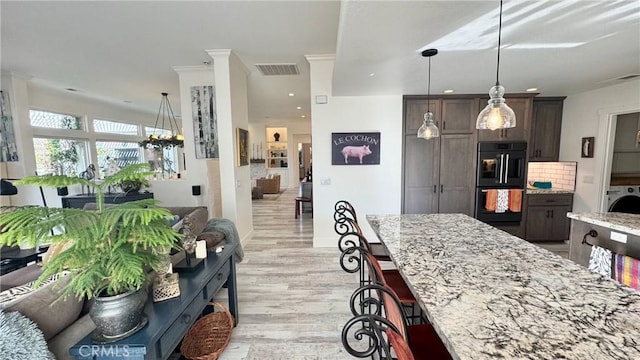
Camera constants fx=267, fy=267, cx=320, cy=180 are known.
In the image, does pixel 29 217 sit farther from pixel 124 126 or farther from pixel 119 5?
pixel 124 126

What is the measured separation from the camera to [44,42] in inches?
138

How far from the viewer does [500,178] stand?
13.9ft

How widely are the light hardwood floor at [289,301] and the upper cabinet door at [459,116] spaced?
2.67 metres

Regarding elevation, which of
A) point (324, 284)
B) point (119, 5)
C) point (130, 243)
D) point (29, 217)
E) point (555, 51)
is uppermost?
point (119, 5)

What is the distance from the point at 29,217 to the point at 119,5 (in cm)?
258

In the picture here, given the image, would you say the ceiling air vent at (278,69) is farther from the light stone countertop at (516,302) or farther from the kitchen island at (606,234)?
the kitchen island at (606,234)

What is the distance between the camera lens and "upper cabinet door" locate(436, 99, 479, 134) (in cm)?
419

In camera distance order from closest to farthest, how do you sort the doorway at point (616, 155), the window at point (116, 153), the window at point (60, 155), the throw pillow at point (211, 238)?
the throw pillow at point (211, 238)
the doorway at point (616, 155)
the window at point (60, 155)
the window at point (116, 153)

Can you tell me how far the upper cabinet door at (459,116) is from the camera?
4.19 meters

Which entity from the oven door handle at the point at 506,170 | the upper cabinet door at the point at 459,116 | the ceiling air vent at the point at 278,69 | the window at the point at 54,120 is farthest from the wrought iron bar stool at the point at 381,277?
the window at the point at 54,120

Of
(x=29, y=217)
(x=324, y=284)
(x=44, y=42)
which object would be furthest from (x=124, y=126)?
(x=29, y=217)

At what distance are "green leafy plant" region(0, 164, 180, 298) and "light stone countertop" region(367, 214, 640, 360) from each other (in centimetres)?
125

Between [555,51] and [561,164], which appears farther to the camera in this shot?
[561,164]

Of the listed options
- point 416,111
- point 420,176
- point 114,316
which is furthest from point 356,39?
point 420,176
